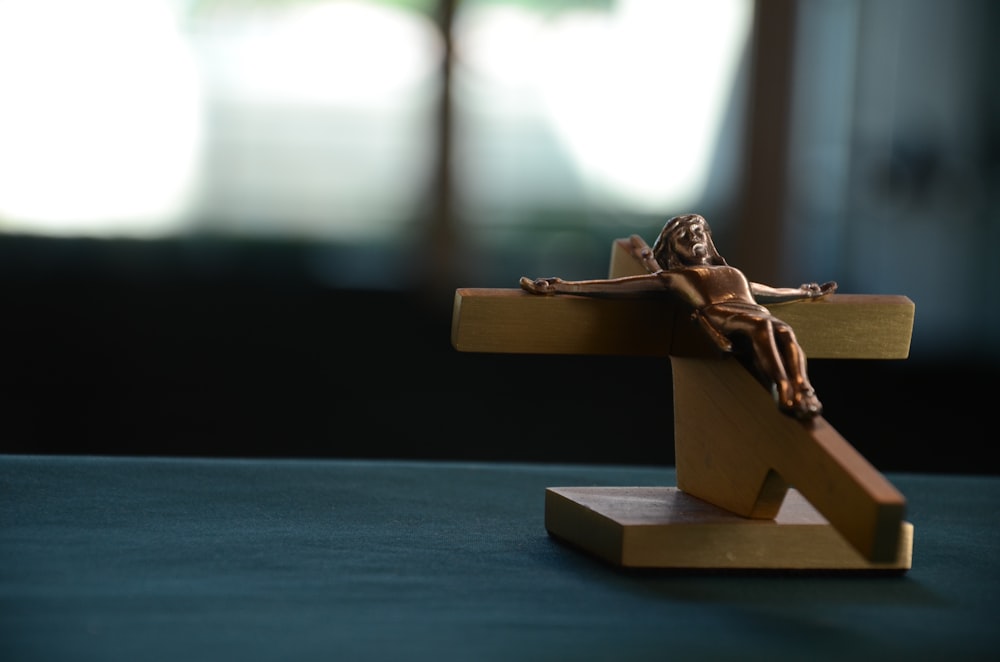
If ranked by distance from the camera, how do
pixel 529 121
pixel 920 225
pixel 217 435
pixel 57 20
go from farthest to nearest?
1. pixel 920 225
2. pixel 529 121
3. pixel 57 20
4. pixel 217 435

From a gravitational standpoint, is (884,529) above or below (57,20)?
below

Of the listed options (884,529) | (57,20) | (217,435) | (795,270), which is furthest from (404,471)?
(795,270)

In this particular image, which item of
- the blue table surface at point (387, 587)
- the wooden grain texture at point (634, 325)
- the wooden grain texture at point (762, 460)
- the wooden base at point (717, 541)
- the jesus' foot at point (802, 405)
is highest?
the wooden grain texture at point (634, 325)

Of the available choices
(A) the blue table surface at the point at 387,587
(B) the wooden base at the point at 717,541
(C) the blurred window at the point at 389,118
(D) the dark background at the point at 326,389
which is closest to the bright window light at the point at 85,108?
(C) the blurred window at the point at 389,118

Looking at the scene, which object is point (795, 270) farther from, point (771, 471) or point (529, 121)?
point (771, 471)

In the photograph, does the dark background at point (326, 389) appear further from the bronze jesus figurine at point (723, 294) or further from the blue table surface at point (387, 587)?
the bronze jesus figurine at point (723, 294)

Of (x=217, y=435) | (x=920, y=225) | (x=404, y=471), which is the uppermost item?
(x=920, y=225)

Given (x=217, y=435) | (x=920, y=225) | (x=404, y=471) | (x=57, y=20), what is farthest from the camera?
(x=920, y=225)
